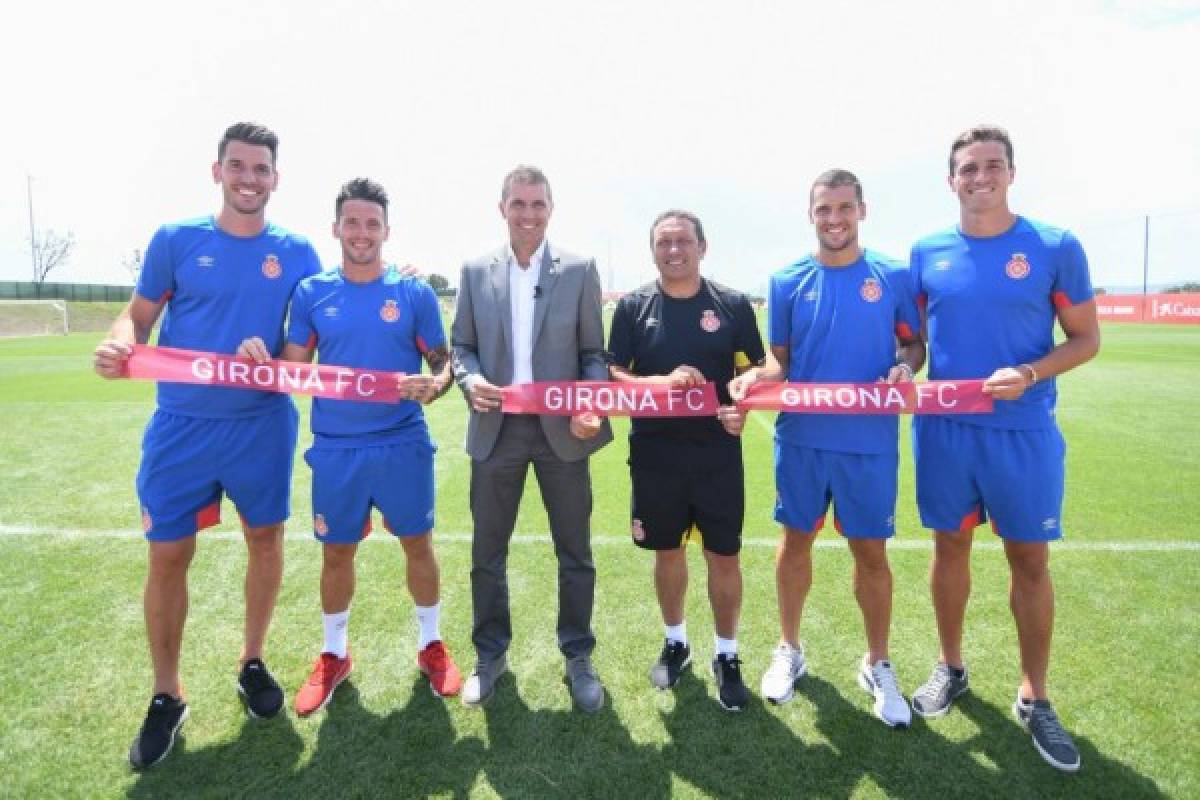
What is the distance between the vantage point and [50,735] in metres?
3.22

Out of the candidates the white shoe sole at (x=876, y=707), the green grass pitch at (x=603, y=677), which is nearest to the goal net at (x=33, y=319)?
the green grass pitch at (x=603, y=677)

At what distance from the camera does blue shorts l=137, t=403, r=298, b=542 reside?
11.1 feet

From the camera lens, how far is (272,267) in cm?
355

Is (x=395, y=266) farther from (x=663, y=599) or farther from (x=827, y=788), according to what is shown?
(x=827, y=788)

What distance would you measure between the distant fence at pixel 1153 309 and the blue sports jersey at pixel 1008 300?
38600mm

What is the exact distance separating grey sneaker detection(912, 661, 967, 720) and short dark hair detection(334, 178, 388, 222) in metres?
3.67

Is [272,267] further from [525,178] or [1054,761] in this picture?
[1054,761]

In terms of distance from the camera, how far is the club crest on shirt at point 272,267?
354 cm

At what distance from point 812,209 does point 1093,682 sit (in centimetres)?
286

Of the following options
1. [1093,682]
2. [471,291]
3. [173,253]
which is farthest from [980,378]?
[173,253]

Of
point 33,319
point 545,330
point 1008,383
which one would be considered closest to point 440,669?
point 545,330

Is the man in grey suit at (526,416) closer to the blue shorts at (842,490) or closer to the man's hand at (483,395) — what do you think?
the man's hand at (483,395)

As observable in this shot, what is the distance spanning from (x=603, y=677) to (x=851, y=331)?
2245 millimetres

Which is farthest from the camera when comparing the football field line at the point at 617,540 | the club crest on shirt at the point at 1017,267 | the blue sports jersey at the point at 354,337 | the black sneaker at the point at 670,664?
the football field line at the point at 617,540
